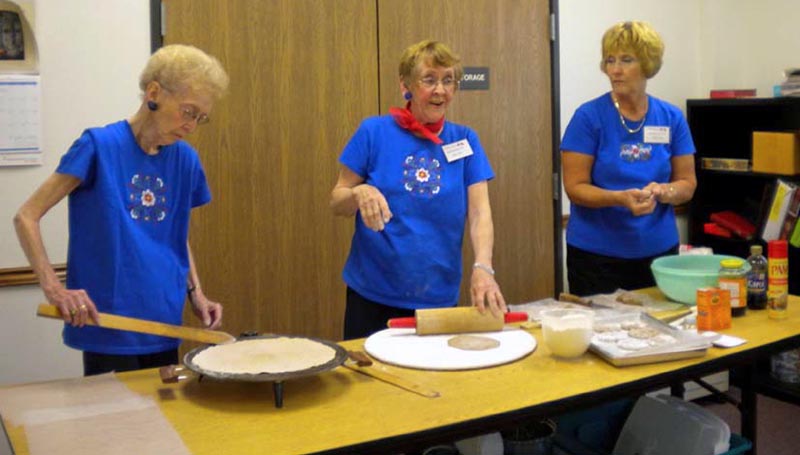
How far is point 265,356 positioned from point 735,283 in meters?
1.21

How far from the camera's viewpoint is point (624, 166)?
264cm

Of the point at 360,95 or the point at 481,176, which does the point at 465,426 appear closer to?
the point at 481,176

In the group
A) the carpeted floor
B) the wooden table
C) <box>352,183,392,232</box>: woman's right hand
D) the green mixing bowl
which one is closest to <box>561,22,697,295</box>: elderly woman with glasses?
the green mixing bowl

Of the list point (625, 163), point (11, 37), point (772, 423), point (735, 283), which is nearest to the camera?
point (735, 283)

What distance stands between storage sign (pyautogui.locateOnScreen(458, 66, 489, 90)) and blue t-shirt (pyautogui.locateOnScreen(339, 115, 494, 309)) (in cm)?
140

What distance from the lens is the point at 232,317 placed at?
3199 millimetres

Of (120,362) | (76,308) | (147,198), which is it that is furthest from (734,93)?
(76,308)

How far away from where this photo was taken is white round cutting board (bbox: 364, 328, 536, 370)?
182 centimetres

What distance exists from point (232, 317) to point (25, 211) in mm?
1374

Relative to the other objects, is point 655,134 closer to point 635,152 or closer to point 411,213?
point 635,152

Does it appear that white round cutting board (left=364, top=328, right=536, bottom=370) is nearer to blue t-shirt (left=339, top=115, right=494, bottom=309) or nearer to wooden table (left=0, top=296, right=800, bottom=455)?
wooden table (left=0, top=296, right=800, bottom=455)

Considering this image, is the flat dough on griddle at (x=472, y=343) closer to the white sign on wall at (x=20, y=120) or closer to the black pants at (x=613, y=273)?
the black pants at (x=613, y=273)

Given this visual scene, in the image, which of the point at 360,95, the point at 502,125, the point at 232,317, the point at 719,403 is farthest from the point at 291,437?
the point at 719,403

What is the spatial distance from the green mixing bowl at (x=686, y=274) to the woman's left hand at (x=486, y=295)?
57cm
